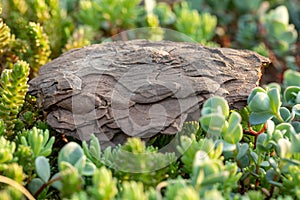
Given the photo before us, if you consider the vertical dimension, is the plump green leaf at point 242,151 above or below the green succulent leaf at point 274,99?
below

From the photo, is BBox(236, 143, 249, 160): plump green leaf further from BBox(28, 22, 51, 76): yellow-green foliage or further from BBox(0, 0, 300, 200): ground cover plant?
BBox(28, 22, 51, 76): yellow-green foliage

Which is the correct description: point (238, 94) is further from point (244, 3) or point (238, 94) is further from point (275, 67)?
point (244, 3)

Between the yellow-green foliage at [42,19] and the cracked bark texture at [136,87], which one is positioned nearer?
the cracked bark texture at [136,87]

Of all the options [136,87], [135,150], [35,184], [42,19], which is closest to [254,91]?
[136,87]

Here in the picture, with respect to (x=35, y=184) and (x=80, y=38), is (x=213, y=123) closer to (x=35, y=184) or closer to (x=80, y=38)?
(x=35, y=184)

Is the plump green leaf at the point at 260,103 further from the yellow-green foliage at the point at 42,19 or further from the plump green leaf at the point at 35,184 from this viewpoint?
the yellow-green foliage at the point at 42,19

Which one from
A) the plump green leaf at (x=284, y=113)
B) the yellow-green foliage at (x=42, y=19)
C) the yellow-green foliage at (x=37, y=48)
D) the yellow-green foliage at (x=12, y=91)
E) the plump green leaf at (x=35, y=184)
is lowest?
the plump green leaf at (x=35, y=184)

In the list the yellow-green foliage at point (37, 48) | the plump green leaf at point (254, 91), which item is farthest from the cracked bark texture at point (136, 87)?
the yellow-green foliage at point (37, 48)

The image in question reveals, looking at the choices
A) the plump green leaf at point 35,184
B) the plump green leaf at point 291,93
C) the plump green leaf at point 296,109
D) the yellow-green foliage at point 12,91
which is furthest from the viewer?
the plump green leaf at point 291,93
